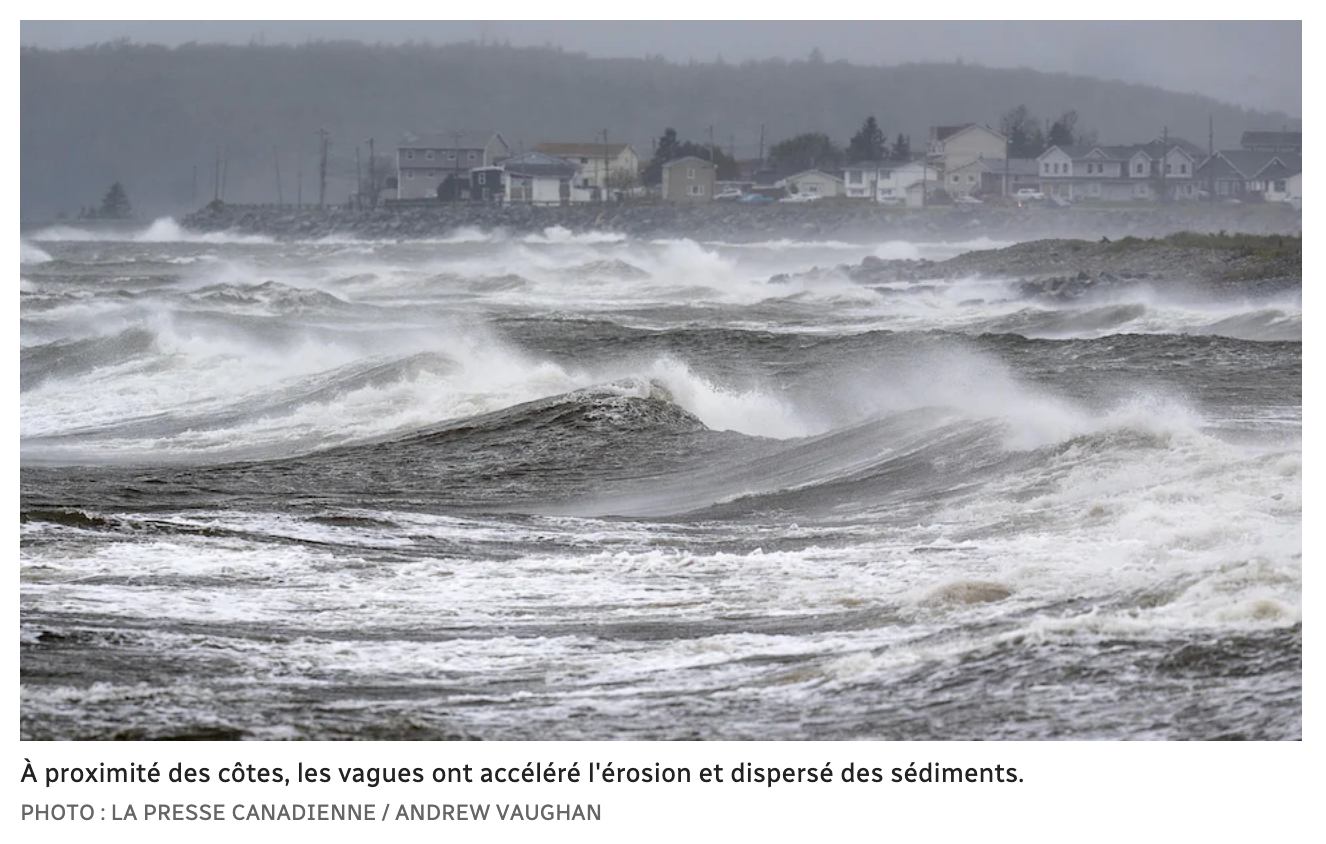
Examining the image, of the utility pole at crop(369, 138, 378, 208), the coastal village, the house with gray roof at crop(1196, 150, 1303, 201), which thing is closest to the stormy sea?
the house with gray roof at crop(1196, 150, 1303, 201)

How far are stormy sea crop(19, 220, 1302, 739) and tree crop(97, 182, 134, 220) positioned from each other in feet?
460

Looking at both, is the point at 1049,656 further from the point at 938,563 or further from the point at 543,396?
the point at 543,396

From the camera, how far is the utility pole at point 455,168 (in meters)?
121

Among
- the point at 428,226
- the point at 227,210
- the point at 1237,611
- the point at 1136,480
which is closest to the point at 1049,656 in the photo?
the point at 1237,611

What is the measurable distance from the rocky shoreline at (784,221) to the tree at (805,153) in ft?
57.9

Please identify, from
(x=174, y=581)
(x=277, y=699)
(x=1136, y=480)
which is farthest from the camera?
(x=1136, y=480)

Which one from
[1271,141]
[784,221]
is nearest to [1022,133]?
[1271,141]

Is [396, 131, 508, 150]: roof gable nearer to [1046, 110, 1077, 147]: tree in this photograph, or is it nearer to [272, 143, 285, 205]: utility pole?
[272, 143, 285, 205]: utility pole

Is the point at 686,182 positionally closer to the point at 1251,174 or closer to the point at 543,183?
the point at 543,183

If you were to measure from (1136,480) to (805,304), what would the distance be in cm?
2942

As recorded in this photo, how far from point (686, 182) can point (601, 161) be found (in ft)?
42.3

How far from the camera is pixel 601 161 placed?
415ft

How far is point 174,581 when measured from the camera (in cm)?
881

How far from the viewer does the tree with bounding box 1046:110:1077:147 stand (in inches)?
4830
